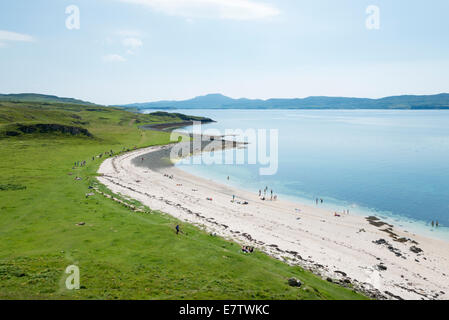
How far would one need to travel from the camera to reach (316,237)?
4356cm

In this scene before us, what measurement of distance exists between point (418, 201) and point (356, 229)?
27495mm

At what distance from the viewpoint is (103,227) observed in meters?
38.2

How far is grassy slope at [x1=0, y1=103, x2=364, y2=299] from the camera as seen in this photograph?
2400cm

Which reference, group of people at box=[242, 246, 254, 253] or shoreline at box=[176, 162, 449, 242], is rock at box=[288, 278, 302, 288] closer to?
group of people at box=[242, 246, 254, 253]

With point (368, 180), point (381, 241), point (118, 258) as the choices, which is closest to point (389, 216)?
point (381, 241)

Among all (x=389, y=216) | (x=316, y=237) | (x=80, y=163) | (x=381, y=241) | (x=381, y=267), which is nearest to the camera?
(x=381, y=267)

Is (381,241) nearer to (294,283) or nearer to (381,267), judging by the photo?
(381,267)

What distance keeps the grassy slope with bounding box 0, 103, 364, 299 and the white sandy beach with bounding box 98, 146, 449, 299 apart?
182 inches

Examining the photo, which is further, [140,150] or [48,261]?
[140,150]

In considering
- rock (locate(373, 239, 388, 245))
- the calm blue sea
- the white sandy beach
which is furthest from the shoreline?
rock (locate(373, 239, 388, 245))

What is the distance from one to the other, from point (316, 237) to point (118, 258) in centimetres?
2986

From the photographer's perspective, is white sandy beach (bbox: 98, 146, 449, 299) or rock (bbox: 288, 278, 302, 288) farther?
white sandy beach (bbox: 98, 146, 449, 299)
